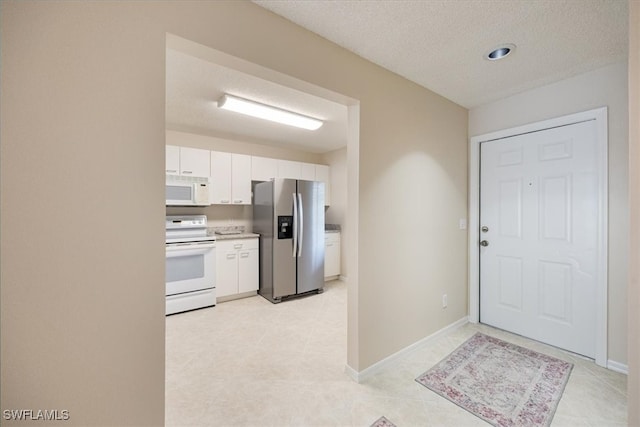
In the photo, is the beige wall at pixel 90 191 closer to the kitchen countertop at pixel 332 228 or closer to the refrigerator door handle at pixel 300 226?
the refrigerator door handle at pixel 300 226

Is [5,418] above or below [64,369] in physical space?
below

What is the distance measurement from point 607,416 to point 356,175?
2159mm

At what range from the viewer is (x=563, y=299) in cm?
236

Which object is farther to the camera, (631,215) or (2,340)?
(631,215)

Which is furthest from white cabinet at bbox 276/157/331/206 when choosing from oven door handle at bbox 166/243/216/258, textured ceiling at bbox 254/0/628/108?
textured ceiling at bbox 254/0/628/108

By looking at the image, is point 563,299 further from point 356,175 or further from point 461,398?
point 356,175

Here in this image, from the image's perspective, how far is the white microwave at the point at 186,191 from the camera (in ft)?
11.1

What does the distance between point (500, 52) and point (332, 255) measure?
3.59 metres

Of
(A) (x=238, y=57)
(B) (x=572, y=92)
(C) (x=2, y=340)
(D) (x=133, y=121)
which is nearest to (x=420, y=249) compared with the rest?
(B) (x=572, y=92)

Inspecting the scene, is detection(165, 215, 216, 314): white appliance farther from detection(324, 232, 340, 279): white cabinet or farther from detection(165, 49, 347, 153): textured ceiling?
detection(324, 232, 340, 279): white cabinet

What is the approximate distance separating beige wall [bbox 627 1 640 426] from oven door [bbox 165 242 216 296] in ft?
12.0

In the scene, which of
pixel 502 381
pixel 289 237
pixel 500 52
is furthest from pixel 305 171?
pixel 502 381

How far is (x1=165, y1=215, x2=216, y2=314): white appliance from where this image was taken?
10.5 ft

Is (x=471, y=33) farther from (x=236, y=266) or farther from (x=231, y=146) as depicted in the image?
(x=236, y=266)
